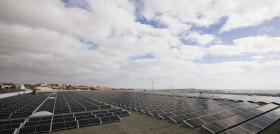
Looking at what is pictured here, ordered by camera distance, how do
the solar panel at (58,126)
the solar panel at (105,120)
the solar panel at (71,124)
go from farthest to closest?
the solar panel at (105,120)
the solar panel at (71,124)
the solar panel at (58,126)

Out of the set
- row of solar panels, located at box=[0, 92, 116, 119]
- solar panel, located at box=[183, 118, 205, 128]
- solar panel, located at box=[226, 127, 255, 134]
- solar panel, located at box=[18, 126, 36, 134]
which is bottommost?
row of solar panels, located at box=[0, 92, 116, 119]

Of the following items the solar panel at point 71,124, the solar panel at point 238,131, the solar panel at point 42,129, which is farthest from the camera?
the solar panel at point 71,124

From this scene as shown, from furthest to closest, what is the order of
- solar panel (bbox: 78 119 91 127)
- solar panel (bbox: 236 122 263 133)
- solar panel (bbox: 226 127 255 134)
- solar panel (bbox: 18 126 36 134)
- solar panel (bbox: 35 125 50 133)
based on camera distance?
solar panel (bbox: 78 119 91 127) < solar panel (bbox: 236 122 263 133) < solar panel (bbox: 35 125 50 133) < solar panel (bbox: 18 126 36 134) < solar panel (bbox: 226 127 255 134)

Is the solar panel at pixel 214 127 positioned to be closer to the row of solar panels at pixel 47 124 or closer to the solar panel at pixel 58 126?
the row of solar panels at pixel 47 124

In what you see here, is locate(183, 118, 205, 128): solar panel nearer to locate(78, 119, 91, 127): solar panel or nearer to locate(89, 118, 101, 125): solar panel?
locate(89, 118, 101, 125): solar panel

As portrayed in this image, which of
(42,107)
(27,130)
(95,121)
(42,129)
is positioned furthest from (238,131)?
(42,107)

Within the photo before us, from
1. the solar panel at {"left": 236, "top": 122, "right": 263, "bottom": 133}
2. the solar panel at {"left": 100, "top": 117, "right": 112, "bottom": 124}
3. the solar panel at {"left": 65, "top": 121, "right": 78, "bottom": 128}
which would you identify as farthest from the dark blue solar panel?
the solar panel at {"left": 236, "top": 122, "right": 263, "bottom": 133}

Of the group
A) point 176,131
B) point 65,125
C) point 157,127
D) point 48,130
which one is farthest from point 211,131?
point 48,130

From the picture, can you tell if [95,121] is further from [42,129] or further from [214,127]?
[214,127]

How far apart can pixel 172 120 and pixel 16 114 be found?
98.6 feet

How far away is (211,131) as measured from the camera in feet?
52.6

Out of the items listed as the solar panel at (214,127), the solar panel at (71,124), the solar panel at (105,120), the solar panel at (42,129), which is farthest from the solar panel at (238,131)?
the solar panel at (42,129)

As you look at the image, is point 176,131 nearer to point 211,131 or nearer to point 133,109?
point 211,131

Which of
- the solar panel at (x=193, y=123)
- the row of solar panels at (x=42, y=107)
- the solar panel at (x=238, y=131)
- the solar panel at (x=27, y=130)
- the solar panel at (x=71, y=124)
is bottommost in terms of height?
the row of solar panels at (x=42, y=107)
